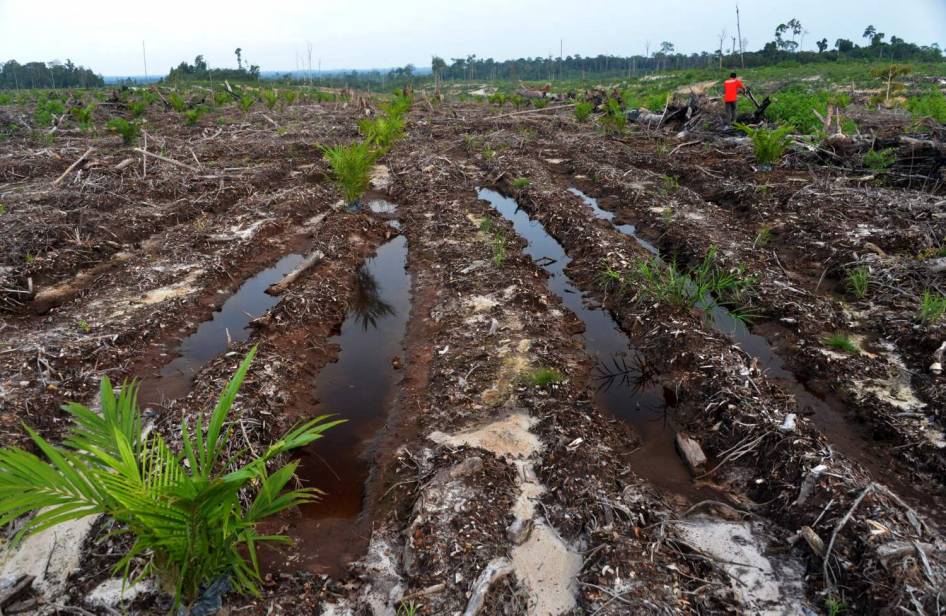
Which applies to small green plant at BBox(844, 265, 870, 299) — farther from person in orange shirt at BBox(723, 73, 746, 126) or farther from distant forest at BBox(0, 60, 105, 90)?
distant forest at BBox(0, 60, 105, 90)

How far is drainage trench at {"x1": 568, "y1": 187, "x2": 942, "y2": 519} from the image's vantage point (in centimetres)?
312

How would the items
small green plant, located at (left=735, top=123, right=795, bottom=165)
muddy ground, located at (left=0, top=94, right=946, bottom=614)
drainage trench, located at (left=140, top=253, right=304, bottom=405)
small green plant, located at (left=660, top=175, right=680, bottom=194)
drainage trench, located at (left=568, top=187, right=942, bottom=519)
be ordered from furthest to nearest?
small green plant, located at (left=735, top=123, right=795, bottom=165), small green plant, located at (left=660, top=175, right=680, bottom=194), drainage trench, located at (left=140, top=253, right=304, bottom=405), drainage trench, located at (left=568, top=187, right=942, bottom=519), muddy ground, located at (left=0, top=94, right=946, bottom=614)

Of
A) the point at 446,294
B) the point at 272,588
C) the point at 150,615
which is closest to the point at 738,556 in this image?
the point at 272,588

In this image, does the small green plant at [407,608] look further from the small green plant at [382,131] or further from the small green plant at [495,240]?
the small green plant at [382,131]

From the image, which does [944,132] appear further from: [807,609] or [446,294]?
[807,609]

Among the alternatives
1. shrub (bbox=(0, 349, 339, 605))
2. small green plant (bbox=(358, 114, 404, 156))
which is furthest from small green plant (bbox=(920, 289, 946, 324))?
small green plant (bbox=(358, 114, 404, 156))

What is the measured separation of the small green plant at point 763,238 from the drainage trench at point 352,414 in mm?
4459

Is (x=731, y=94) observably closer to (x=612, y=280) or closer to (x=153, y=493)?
(x=612, y=280)

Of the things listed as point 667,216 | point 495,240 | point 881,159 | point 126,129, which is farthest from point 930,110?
point 126,129

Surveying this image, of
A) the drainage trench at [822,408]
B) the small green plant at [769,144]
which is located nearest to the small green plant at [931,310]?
the drainage trench at [822,408]

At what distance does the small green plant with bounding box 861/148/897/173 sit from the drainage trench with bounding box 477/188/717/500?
6.24 metres

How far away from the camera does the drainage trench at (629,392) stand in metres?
3.33

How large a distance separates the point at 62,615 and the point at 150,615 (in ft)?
1.34

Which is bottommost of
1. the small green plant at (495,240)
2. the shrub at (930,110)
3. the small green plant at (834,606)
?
the small green plant at (834,606)
